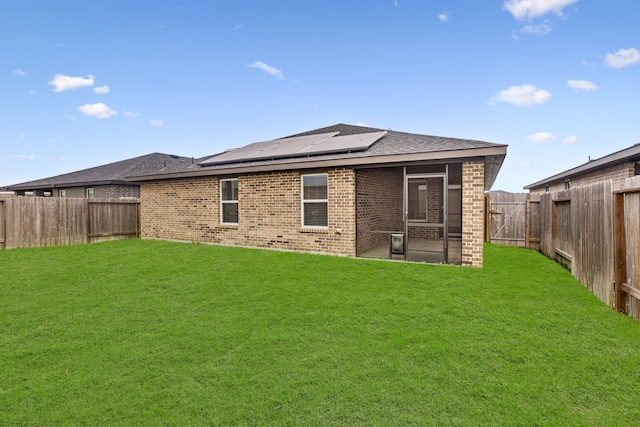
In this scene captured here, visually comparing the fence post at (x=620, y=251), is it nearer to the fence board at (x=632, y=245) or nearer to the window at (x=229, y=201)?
the fence board at (x=632, y=245)

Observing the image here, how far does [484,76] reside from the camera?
13320mm

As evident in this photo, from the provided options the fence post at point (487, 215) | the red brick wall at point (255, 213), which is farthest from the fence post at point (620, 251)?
the fence post at point (487, 215)

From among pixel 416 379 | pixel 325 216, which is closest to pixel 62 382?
pixel 416 379

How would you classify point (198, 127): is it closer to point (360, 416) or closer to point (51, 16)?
point (51, 16)

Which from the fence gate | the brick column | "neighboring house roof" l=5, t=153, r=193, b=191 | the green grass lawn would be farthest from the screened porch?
"neighboring house roof" l=5, t=153, r=193, b=191

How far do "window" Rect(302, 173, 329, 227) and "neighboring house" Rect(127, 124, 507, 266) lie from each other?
0.03m

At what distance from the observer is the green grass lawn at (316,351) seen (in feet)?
8.71

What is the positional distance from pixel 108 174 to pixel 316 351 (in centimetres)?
2254

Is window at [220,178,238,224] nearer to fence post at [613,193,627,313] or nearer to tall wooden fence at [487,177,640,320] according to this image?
tall wooden fence at [487,177,640,320]

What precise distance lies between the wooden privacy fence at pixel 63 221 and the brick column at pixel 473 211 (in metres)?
14.8

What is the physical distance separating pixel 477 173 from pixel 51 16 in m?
16.3

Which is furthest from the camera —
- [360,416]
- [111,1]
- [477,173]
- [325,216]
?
[111,1]

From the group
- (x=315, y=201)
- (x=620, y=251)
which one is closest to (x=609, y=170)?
(x=620, y=251)

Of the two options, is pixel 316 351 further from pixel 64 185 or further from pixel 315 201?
pixel 64 185
